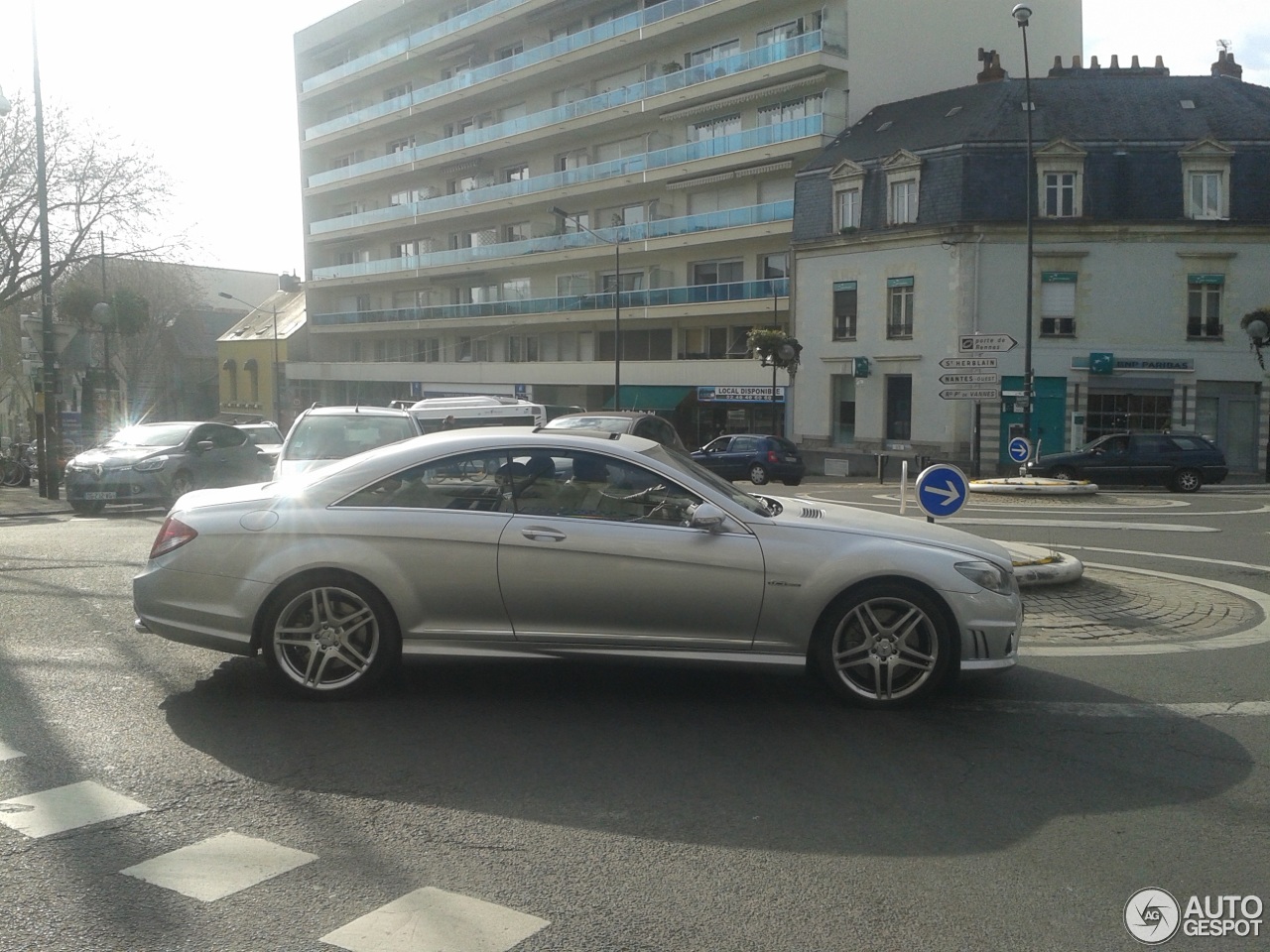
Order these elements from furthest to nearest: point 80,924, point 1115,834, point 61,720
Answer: point 61,720 < point 1115,834 < point 80,924

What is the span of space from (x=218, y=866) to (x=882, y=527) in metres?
3.69

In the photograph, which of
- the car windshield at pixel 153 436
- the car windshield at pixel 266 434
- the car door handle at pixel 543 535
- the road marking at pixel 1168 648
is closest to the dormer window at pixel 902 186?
the car windshield at pixel 266 434

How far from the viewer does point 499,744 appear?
205 inches

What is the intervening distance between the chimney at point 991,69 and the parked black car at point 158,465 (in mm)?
30198

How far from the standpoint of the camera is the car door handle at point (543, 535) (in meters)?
5.72

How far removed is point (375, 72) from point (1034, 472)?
4337 cm

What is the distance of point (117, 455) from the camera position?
59.2 feet

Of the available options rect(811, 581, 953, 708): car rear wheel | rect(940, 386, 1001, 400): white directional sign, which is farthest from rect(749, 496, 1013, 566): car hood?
rect(940, 386, 1001, 400): white directional sign

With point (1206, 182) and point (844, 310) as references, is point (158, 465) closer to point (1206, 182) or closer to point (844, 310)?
point (844, 310)

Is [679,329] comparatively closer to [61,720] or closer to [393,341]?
[393,341]

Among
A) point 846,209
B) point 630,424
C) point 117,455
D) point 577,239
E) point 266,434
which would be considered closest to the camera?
point 630,424

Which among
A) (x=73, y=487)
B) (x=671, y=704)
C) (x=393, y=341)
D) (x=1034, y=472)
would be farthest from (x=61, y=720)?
(x=393, y=341)

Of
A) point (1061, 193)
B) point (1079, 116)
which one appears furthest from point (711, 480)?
point (1079, 116)

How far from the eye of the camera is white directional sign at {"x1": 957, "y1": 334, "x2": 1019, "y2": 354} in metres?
12.2
